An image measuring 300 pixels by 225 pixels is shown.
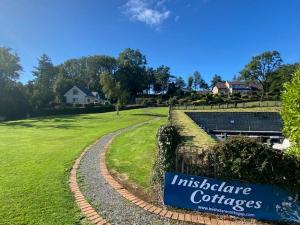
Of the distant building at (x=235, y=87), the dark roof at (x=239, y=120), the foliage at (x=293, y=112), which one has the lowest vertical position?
the dark roof at (x=239, y=120)

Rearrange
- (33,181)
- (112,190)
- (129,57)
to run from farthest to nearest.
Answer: (129,57) → (33,181) → (112,190)

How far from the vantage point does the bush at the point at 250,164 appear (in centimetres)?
688

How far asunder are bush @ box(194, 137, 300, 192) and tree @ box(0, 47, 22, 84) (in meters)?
62.0

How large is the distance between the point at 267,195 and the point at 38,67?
9769cm

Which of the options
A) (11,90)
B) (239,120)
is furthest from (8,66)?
(239,120)

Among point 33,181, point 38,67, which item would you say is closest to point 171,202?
point 33,181

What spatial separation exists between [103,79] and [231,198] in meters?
52.3

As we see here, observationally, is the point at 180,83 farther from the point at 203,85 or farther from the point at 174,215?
the point at 174,215

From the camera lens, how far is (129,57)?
372 ft

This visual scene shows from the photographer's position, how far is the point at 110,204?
7957 millimetres

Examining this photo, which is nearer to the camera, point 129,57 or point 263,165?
point 263,165

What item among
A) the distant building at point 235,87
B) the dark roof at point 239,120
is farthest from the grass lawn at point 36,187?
the distant building at point 235,87

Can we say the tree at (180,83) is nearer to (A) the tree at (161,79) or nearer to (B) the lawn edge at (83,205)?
(A) the tree at (161,79)

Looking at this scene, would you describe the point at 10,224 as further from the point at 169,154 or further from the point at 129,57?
the point at 129,57
